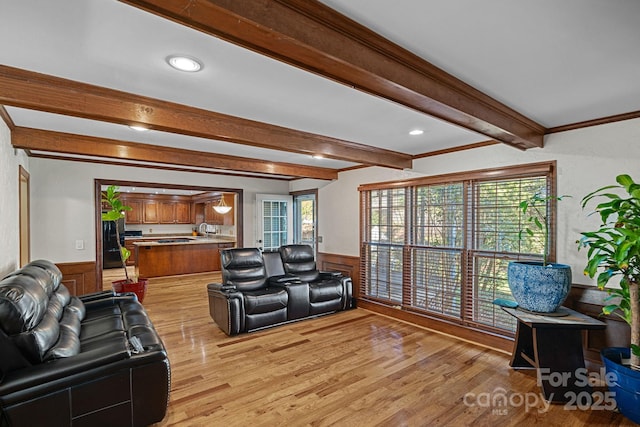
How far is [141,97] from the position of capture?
2342 millimetres

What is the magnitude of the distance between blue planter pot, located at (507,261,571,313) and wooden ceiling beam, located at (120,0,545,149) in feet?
4.87

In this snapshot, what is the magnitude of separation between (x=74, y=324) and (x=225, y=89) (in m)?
2.33

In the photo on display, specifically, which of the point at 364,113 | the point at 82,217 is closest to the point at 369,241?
the point at 364,113

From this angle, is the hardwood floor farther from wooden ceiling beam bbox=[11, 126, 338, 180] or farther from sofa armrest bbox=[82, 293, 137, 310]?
wooden ceiling beam bbox=[11, 126, 338, 180]

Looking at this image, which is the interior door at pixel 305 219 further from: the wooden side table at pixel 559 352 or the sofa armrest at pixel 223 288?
the wooden side table at pixel 559 352

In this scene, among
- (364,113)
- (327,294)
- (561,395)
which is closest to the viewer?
(561,395)

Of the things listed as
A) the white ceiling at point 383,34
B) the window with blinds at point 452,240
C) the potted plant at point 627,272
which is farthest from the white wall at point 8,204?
the potted plant at point 627,272

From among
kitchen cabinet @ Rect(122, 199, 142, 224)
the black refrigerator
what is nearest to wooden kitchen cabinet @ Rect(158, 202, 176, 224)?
kitchen cabinet @ Rect(122, 199, 142, 224)

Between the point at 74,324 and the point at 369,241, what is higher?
the point at 369,241

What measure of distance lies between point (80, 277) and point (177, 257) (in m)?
2.98

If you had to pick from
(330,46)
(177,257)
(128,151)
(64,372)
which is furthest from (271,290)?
(177,257)

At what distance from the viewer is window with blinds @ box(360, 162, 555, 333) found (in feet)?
11.2

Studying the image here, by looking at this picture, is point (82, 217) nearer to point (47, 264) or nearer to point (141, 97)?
point (47, 264)

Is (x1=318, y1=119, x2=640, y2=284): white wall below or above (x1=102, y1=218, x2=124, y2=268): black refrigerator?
above
